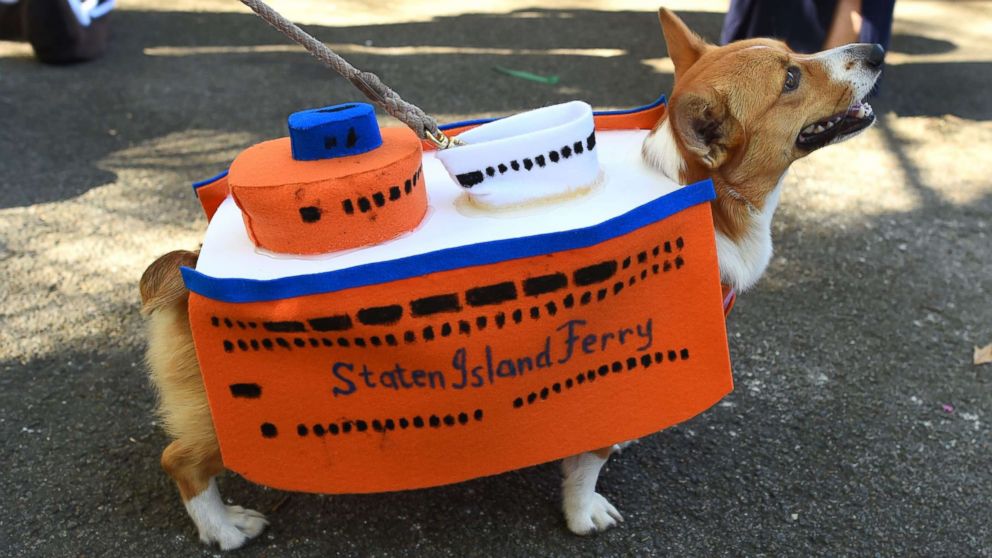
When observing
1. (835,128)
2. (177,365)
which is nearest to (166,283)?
(177,365)

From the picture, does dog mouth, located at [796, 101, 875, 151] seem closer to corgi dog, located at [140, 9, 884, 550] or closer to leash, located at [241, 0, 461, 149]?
corgi dog, located at [140, 9, 884, 550]

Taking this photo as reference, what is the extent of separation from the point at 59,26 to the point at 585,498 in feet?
17.2

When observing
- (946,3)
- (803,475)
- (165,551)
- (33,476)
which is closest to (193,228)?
(33,476)

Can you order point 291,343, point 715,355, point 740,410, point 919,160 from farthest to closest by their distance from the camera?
point 919,160
point 740,410
point 715,355
point 291,343

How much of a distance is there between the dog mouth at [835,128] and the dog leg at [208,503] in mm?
1761

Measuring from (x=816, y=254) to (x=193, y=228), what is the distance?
2.95 meters

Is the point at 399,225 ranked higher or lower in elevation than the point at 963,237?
higher

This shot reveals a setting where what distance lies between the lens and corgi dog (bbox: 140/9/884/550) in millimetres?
2018

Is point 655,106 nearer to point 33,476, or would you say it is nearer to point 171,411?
point 171,411

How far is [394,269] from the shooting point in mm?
1794

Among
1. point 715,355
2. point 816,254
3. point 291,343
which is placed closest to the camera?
point 291,343

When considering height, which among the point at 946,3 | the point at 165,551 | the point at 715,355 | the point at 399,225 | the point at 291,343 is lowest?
the point at 946,3

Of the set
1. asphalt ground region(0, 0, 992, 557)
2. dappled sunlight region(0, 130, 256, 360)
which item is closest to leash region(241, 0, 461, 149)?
asphalt ground region(0, 0, 992, 557)

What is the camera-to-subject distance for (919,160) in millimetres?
4527
